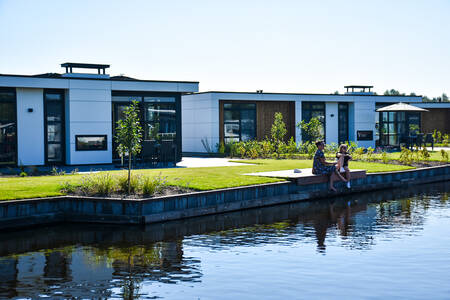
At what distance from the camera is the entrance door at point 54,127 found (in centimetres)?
2373

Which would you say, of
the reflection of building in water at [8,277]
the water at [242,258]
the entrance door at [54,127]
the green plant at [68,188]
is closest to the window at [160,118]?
the entrance door at [54,127]

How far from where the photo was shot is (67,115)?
78.6 ft

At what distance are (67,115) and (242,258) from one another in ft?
51.4

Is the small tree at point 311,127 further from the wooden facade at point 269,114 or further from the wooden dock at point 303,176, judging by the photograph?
the wooden dock at point 303,176

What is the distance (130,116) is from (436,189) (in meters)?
11.9

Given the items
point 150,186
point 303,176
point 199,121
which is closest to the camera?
point 150,186

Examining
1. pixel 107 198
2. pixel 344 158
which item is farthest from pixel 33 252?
pixel 344 158

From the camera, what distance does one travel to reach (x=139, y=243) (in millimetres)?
11664

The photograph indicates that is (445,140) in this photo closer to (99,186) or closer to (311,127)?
(311,127)

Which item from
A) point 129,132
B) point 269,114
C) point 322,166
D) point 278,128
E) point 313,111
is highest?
point 313,111

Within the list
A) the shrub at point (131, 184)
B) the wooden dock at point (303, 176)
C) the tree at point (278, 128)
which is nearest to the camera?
the shrub at point (131, 184)

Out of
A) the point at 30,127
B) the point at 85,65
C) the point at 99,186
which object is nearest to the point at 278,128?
the point at 85,65

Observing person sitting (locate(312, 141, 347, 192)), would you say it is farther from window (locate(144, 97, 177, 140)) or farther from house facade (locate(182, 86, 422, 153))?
house facade (locate(182, 86, 422, 153))

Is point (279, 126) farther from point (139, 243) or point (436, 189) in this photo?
point (139, 243)
